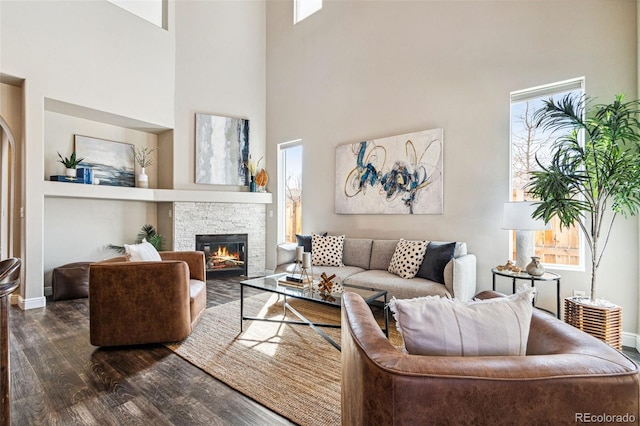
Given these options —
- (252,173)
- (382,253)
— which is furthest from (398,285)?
(252,173)

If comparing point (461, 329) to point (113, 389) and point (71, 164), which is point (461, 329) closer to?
point (113, 389)

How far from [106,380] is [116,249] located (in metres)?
3.59

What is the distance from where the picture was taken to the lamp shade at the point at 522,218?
9.40 ft

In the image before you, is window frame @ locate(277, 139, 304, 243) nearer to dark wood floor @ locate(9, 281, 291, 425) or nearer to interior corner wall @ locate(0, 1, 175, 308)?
interior corner wall @ locate(0, 1, 175, 308)

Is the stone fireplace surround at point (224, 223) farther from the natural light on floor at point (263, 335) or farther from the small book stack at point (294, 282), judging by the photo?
the small book stack at point (294, 282)

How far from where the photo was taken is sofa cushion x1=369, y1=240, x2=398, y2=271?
4.09m

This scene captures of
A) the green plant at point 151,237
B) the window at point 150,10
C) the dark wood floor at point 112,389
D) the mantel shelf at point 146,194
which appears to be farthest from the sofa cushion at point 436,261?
the window at point 150,10

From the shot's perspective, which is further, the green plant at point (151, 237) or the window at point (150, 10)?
the green plant at point (151, 237)

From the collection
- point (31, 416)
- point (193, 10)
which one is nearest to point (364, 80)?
point (193, 10)

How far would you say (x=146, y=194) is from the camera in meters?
5.06

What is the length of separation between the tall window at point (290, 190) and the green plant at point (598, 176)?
376 cm

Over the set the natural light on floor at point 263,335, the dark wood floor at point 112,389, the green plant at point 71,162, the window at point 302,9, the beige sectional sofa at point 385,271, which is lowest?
the natural light on floor at point 263,335

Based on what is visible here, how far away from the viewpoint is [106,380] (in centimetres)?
216

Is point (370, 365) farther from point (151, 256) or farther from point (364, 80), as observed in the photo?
→ point (364, 80)
